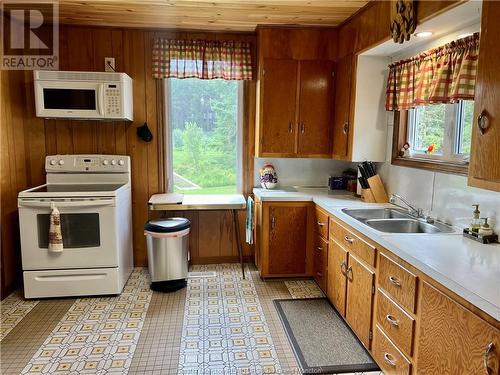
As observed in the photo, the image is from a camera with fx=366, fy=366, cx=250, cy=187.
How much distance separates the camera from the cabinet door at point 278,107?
3.28 m

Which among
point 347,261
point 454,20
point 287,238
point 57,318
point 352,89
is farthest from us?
point 287,238

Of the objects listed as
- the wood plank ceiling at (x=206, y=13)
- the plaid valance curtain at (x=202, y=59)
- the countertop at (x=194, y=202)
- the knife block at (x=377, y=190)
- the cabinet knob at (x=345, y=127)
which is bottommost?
the countertop at (x=194, y=202)

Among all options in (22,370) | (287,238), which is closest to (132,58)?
(287,238)

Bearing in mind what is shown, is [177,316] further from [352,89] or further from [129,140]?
[352,89]

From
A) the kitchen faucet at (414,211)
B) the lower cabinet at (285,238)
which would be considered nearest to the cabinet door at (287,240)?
the lower cabinet at (285,238)

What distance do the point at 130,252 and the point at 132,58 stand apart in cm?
185

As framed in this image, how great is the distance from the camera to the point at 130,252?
352 cm

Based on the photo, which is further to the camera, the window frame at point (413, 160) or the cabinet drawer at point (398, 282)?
the window frame at point (413, 160)

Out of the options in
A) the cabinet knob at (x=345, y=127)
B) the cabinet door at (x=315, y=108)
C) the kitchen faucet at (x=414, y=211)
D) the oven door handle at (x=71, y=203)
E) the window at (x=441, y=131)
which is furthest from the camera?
the cabinet door at (x=315, y=108)

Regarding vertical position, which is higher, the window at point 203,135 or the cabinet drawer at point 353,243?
the window at point 203,135

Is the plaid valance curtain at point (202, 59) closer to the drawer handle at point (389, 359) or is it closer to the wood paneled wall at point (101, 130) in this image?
the wood paneled wall at point (101, 130)

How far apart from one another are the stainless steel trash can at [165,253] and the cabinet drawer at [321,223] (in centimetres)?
116

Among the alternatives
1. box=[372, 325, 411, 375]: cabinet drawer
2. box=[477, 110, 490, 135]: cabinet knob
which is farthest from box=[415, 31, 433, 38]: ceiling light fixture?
box=[372, 325, 411, 375]: cabinet drawer

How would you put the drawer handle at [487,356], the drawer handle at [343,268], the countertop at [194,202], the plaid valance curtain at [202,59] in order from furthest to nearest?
the plaid valance curtain at [202,59] < the countertop at [194,202] < the drawer handle at [343,268] < the drawer handle at [487,356]
